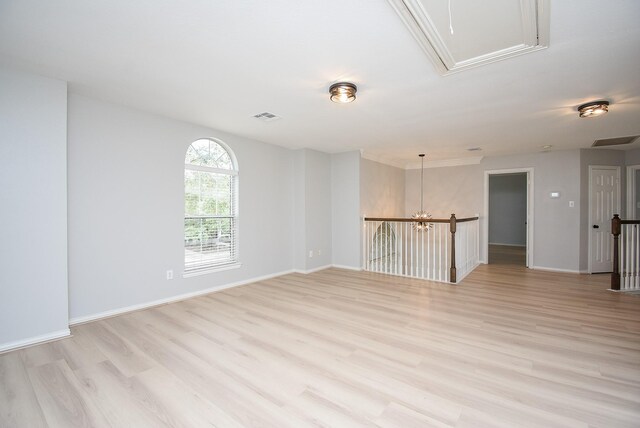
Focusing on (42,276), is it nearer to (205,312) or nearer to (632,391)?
(205,312)

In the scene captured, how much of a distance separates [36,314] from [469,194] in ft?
26.0

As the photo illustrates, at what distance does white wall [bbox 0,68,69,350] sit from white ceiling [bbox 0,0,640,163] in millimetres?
339

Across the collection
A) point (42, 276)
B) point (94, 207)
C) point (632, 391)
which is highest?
point (94, 207)

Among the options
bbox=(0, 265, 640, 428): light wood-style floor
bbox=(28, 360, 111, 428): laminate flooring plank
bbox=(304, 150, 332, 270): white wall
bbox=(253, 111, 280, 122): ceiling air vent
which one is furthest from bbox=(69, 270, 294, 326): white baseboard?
bbox=(253, 111, 280, 122): ceiling air vent

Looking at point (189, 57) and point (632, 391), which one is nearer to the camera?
point (632, 391)

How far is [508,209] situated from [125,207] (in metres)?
11.2

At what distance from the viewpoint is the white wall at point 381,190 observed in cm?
636

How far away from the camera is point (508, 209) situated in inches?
396

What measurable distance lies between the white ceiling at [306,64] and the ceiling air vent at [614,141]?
97cm

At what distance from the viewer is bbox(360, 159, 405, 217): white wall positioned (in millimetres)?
6359

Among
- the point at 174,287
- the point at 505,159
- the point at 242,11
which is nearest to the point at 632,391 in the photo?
the point at 242,11

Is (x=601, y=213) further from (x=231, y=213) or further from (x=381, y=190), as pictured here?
(x=231, y=213)

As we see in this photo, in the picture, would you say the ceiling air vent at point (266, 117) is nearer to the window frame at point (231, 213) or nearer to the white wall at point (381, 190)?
the window frame at point (231, 213)

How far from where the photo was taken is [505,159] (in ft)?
21.6
